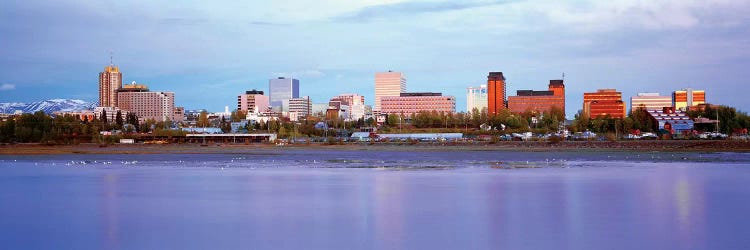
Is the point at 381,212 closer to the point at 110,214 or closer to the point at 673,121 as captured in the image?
the point at 110,214

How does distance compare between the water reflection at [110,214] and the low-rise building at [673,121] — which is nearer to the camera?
the water reflection at [110,214]

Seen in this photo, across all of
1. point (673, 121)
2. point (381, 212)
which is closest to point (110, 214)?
point (381, 212)

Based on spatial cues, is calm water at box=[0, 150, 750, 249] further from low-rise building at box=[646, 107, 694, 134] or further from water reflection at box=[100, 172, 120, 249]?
low-rise building at box=[646, 107, 694, 134]

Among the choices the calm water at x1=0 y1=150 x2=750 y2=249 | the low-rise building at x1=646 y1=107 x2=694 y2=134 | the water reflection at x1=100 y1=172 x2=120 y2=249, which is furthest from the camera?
the low-rise building at x1=646 y1=107 x2=694 y2=134

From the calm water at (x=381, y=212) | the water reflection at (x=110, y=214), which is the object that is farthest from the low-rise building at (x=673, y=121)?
the water reflection at (x=110, y=214)

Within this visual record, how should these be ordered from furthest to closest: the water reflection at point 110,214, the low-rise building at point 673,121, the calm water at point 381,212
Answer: the low-rise building at point 673,121
the water reflection at point 110,214
the calm water at point 381,212

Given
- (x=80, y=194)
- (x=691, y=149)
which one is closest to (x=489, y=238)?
(x=80, y=194)

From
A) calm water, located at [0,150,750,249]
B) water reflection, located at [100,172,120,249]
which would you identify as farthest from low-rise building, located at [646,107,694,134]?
water reflection, located at [100,172,120,249]

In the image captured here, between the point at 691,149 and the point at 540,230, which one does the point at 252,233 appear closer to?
the point at 540,230

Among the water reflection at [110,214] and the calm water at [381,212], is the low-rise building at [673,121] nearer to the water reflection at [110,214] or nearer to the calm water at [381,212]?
the calm water at [381,212]
